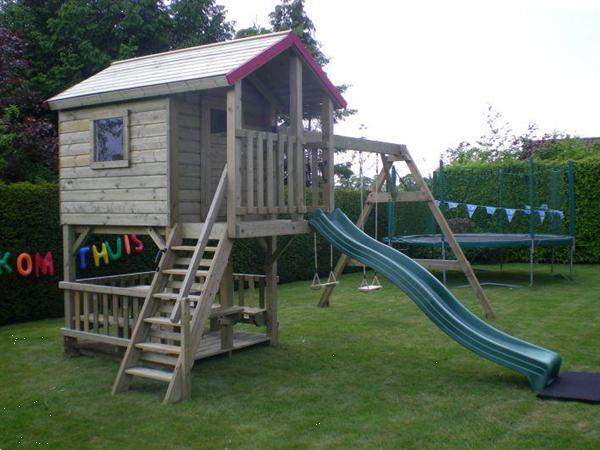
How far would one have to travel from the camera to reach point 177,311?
18.8 feet

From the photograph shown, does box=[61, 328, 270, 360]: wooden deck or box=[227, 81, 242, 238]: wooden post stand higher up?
box=[227, 81, 242, 238]: wooden post

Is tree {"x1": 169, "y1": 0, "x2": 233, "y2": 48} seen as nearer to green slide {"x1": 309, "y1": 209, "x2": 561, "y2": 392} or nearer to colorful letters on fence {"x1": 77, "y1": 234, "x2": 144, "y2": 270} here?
colorful letters on fence {"x1": 77, "y1": 234, "x2": 144, "y2": 270}

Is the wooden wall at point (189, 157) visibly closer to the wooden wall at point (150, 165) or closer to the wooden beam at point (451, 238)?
the wooden wall at point (150, 165)

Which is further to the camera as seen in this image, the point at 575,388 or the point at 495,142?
the point at 495,142

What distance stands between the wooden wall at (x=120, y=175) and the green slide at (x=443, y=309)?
181 centimetres

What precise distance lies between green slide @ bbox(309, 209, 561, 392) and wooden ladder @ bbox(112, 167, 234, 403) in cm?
144

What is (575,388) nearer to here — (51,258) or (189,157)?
(189,157)

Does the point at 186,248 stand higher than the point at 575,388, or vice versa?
the point at 186,248

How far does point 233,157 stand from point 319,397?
2.41 metres

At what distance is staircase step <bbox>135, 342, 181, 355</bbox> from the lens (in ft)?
19.2

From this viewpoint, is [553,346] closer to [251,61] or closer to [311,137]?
[311,137]

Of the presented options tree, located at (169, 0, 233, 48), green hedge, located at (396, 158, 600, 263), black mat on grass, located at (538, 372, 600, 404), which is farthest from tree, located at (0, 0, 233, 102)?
black mat on grass, located at (538, 372, 600, 404)

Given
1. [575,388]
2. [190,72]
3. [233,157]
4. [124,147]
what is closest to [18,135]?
[124,147]

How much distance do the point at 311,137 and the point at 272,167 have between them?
2.87 ft
